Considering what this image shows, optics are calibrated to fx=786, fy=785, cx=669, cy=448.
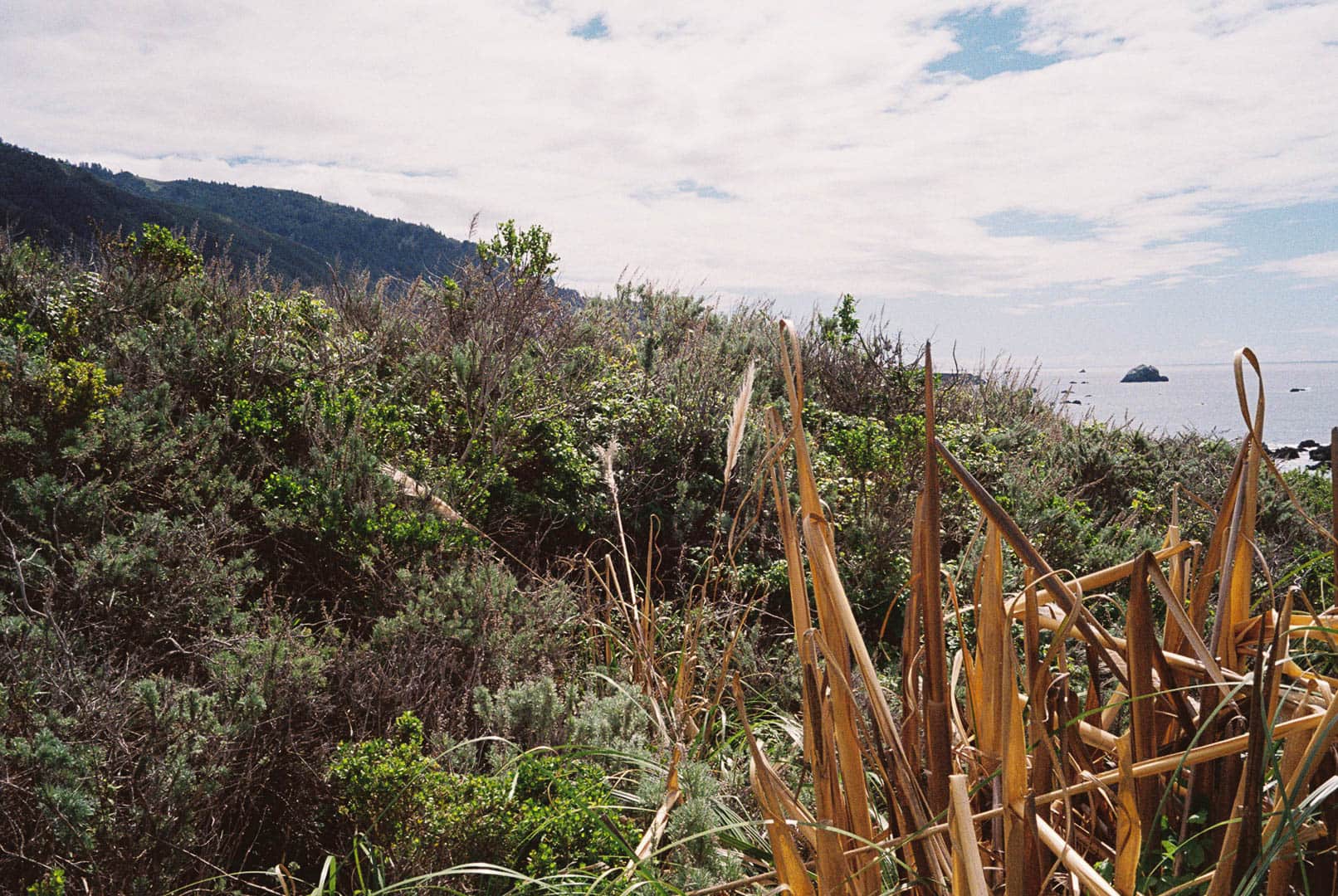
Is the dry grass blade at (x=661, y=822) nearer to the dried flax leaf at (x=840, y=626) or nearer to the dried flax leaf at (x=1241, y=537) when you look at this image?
the dried flax leaf at (x=840, y=626)

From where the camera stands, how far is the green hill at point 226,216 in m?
36.2

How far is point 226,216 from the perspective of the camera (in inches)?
2589

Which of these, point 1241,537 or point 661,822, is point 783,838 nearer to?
point 1241,537

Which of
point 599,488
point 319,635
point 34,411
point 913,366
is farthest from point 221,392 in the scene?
point 913,366

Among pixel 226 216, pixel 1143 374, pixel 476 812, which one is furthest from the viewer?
pixel 226 216

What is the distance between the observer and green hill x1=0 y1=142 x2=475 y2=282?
3625 cm

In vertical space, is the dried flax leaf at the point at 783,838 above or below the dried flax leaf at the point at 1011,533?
below

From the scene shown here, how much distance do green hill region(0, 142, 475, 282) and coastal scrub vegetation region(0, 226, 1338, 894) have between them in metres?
5.56

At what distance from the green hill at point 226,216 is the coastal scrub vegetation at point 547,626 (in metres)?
5.56

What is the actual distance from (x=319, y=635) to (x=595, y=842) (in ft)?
6.05

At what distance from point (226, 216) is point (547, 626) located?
2952 inches

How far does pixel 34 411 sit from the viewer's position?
11.5 feet

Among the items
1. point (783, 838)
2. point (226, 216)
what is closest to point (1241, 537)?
point (783, 838)

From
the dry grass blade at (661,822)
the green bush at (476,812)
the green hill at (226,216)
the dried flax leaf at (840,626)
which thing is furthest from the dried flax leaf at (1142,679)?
the green hill at (226,216)
